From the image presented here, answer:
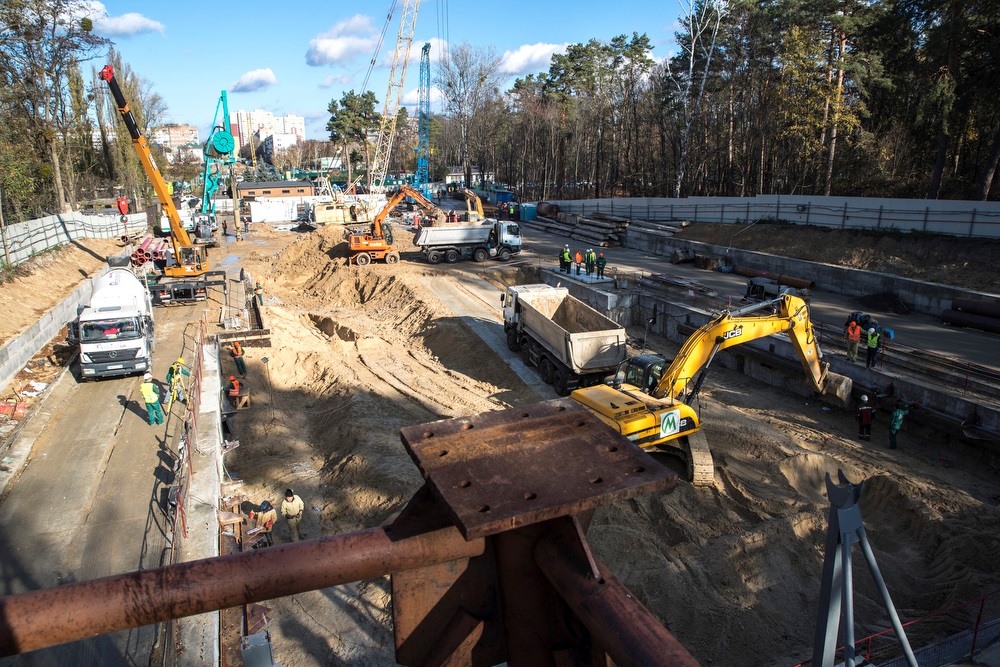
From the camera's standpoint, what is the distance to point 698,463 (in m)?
12.6

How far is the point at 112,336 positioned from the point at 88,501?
21.8 feet

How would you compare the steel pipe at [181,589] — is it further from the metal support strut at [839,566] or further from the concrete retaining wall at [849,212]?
the concrete retaining wall at [849,212]

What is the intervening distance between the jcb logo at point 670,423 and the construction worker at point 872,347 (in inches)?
309

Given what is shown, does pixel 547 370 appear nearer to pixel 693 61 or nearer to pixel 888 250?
pixel 888 250

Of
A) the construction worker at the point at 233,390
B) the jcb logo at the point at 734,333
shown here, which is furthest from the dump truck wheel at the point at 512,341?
the jcb logo at the point at 734,333

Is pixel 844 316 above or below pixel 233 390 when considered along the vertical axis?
above

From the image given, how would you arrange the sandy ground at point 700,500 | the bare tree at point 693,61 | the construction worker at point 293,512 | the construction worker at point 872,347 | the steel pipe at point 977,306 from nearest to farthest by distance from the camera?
1. the sandy ground at point 700,500
2. the construction worker at point 293,512
3. the construction worker at point 872,347
4. the steel pipe at point 977,306
5. the bare tree at point 693,61

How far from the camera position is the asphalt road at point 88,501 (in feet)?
29.7

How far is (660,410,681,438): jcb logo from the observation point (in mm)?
11852

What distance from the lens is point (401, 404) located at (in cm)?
1773

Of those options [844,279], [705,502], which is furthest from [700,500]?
[844,279]

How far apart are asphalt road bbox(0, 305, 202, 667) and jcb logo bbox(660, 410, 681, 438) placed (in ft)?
28.0

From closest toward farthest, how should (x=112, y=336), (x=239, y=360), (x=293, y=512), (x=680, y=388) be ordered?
(x=293, y=512) → (x=680, y=388) → (x=112, y=336) → (x=239, y=360)

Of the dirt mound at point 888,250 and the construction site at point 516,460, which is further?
the dirt mound at point 888,250
